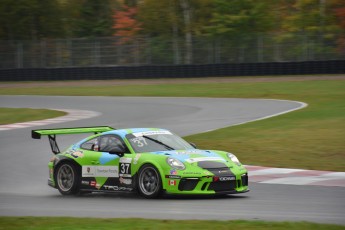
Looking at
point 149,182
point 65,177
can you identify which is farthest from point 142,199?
point 65,177

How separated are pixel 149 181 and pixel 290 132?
31.5 ft

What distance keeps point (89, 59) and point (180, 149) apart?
38.2 meters

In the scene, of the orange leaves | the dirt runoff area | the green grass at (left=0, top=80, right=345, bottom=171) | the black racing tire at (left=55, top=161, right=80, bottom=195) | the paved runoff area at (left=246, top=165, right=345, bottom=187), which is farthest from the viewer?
the orange leaves

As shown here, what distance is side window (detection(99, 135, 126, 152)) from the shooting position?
1225cm

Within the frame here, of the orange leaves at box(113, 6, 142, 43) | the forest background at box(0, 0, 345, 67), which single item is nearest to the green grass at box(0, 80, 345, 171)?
the forest background at box(0, 0, 345, 67)

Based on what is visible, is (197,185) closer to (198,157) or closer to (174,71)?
(198,157)

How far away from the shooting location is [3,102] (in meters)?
35.4

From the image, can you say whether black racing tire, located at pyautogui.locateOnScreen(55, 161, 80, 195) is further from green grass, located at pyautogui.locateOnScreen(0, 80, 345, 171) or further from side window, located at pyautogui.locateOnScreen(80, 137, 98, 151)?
green grass, located at pyautogui.locateOnScreen(0, 80, 345, 171)

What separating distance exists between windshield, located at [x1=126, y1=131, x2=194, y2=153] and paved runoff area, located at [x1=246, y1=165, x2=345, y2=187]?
186 cm

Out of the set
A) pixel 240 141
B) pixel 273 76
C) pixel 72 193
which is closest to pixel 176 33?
pixel 273 76

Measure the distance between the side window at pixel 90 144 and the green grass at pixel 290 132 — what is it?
423 cm

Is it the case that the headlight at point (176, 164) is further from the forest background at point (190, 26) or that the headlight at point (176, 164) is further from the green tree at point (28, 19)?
the green tree at point (28, 19)

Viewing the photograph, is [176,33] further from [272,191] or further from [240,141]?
[272,191]

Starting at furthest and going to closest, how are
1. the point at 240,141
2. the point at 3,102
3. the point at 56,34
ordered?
the point at 56,34
the point at 3,102
the point at 240,141
